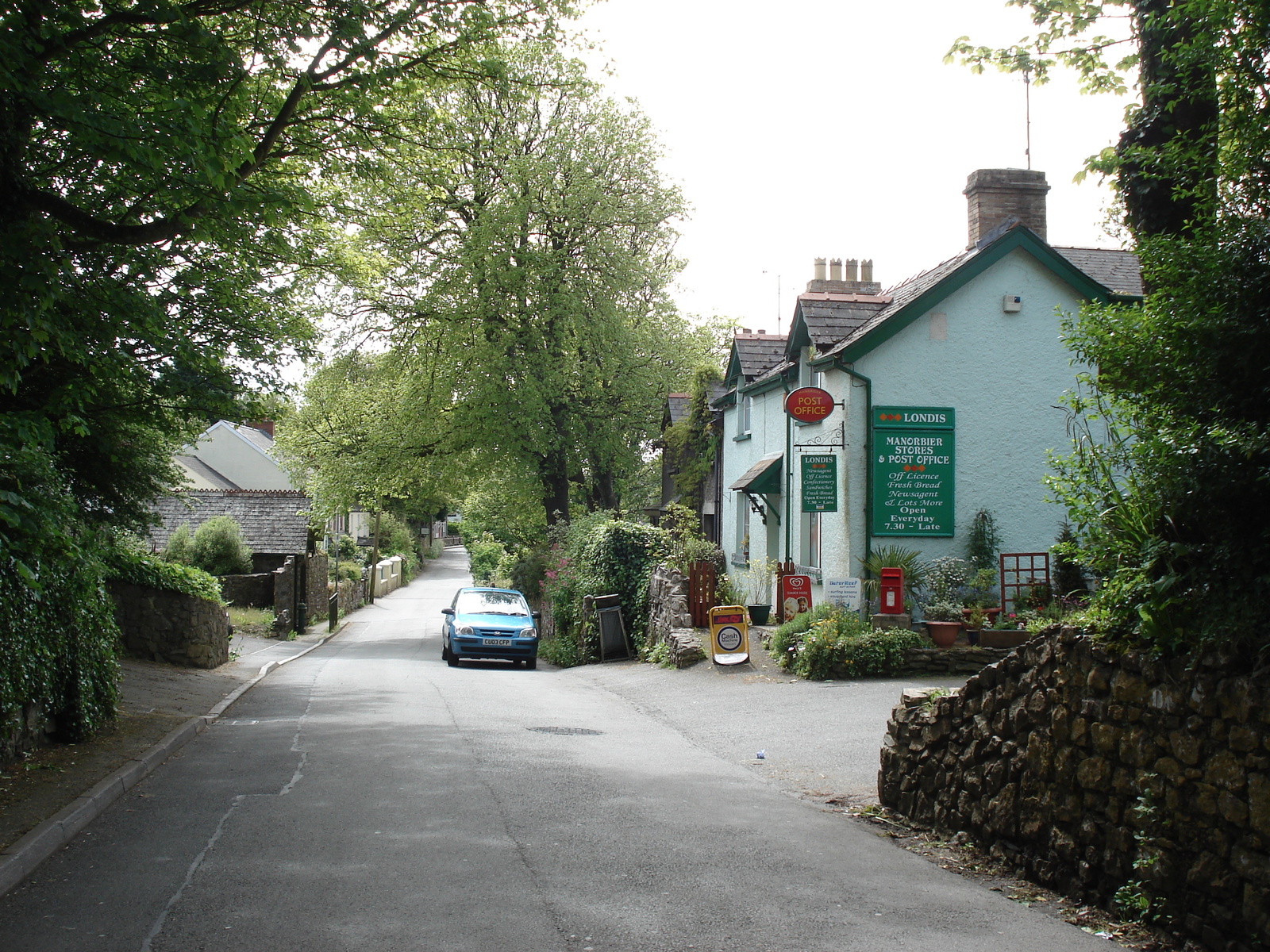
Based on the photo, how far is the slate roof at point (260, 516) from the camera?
35.2 metres

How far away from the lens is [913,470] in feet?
59.5

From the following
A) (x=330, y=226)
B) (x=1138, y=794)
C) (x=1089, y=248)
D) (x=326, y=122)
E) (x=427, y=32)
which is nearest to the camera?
(x=1138, y=794)

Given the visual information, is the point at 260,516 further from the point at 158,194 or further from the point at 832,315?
the point at 158,194

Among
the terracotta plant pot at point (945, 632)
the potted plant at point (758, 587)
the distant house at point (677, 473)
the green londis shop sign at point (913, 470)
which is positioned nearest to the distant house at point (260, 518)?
the distant house at point (677, 473)

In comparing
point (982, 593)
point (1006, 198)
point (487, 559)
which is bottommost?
point (982, 593)

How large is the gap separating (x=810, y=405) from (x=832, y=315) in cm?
269

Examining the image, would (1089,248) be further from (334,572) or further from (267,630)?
(334,572)

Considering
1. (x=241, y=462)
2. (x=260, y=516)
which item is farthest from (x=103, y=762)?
(x=241, y=462)

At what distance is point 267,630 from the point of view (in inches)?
1121

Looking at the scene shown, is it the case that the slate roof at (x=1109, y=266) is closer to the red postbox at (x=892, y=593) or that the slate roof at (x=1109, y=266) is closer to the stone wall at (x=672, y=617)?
the red postbox at (x=892, y=593)

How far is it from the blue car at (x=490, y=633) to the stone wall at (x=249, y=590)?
1072cm

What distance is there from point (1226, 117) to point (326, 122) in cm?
1152

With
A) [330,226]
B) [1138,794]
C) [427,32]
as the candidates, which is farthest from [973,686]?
[330,226]

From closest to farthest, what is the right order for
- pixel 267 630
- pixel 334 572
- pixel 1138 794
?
pixel 1138 794
pixel 267 630
pixel 334 572
